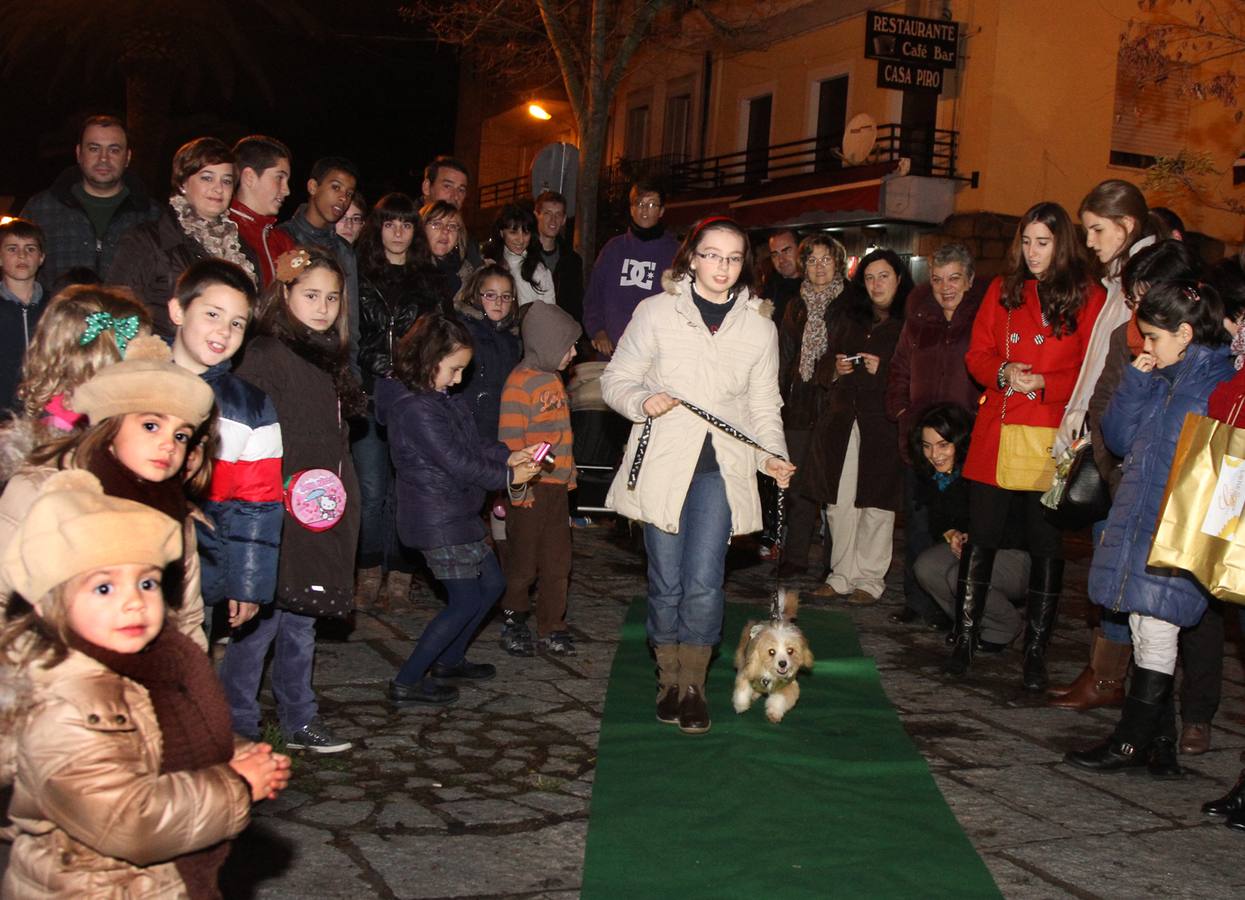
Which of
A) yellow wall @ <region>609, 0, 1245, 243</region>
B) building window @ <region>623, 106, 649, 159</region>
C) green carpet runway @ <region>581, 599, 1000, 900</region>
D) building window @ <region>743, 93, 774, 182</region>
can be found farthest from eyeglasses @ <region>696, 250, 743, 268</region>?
building window @ <region>623, 106, 649, 159</region>

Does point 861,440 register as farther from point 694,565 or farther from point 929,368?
point 694,565

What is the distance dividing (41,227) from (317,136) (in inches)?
1275

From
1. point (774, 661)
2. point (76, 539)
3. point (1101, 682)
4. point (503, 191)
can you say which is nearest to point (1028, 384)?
point (1101, 682)

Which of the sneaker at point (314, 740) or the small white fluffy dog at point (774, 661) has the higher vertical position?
the small white fluffy dog at point (774, 661)

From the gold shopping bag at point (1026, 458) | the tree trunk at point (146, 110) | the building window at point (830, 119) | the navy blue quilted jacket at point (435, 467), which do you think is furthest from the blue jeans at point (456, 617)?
the building window at point (830, 119)

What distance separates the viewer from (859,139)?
2219cm

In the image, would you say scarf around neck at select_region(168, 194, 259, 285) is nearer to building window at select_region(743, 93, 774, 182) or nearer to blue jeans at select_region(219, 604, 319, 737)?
blue jeans at select_region(219, 604, 319, 737)

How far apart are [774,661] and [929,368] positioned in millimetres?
2717

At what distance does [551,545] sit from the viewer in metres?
6.84

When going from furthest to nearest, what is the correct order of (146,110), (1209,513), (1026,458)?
(146,110) < (1026,458) < (1209,513)

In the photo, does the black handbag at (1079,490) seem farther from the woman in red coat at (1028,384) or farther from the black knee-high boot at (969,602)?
the black knee-high boot at (969,602)

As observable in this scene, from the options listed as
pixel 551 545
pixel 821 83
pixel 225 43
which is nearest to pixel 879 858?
pixel 551 545

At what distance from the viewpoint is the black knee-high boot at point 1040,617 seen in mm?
6590

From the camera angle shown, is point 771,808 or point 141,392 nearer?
point 141,392
